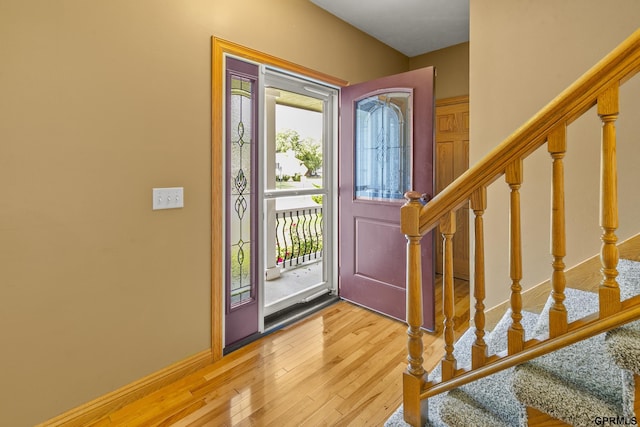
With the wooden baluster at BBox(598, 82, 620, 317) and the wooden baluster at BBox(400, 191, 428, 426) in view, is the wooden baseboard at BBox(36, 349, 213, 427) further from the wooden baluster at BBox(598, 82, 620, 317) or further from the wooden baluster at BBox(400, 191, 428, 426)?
the wooden baluster at BBox(598, 82, 620, 317)

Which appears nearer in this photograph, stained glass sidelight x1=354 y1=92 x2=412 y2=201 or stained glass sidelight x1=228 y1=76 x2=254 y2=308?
stained glass sidelight x1=228 y1=76 x2=254 y2=308

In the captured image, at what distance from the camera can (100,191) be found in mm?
1621

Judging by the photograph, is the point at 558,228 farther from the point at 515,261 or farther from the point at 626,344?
the point at 626,344

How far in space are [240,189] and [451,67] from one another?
8.96ft

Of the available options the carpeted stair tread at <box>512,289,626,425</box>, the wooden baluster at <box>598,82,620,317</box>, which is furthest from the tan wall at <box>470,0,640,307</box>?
the wooden baluster at <box>598,82,620,317</box>

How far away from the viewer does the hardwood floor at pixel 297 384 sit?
1.62 m

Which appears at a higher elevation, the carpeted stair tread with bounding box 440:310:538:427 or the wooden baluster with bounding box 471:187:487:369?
the wooden baluster with bounding box 471:187:487:369

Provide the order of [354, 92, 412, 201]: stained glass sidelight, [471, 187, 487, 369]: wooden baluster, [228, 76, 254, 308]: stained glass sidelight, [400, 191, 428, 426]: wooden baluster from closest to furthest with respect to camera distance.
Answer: [471, 187, 487, 369]: wooden baluster
[400, 191, 428, 426]: wooden baluster
[228, 76, 254, 308]: stained glass sidelight
[354, 92, 412, 201]: stained glass sidelight

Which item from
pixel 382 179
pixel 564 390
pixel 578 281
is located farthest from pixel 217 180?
pixel 578 281

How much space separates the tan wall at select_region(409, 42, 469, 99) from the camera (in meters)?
3.41

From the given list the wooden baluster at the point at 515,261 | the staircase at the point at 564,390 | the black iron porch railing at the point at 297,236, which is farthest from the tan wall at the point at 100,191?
the black iron porch railing at the point at 297,236

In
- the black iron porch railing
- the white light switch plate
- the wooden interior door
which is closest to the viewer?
the white light switch plate

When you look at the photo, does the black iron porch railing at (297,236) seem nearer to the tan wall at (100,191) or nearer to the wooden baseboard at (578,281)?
the tan wall at (100,191)

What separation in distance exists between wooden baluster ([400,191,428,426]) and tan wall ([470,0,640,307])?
1.10 m
